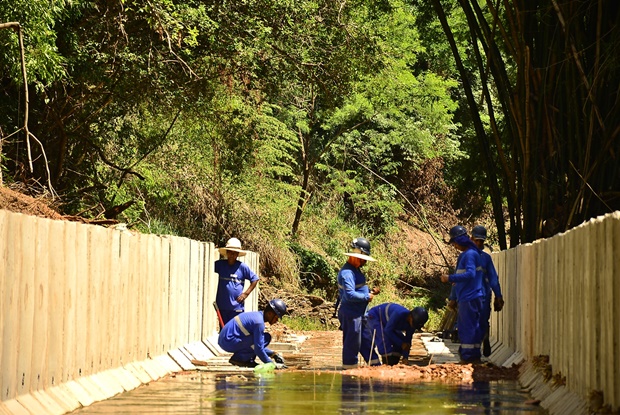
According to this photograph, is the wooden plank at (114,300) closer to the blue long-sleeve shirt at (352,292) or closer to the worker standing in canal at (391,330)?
the blue long-sleeve shirt at (352,292)

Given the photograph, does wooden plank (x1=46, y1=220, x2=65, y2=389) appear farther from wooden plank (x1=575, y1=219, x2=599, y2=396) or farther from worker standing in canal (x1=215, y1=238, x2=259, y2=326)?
worker standing in canal (x1=215, y1=238, x2=259, y2=326)

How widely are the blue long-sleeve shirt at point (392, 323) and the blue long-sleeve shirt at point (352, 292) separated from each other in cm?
37

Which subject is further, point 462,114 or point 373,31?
point 462,114

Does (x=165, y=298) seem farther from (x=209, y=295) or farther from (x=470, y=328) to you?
(x=470, y=328)

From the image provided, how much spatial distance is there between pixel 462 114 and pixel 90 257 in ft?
126

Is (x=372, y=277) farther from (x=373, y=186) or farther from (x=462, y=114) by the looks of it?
(x=462, y=114)

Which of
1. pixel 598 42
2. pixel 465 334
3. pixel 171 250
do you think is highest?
pixel 598 42

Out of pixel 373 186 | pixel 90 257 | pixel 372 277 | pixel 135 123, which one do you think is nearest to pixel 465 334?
pixel 90 257

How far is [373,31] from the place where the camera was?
82.2ft

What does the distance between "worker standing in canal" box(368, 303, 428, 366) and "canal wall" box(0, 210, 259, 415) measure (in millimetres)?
2615

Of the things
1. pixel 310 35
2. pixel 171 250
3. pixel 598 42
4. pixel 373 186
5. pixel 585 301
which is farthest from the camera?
pixel 373 186

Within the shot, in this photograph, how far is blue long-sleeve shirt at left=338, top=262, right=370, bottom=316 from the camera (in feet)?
51.4

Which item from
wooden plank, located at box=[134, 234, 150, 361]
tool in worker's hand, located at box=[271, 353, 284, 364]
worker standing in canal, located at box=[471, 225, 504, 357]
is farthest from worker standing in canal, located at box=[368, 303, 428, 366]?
wooden plank, located at box=[134, 234, 150, 361]

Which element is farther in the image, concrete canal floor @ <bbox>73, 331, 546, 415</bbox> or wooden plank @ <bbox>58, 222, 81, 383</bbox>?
concrete canal floor @ <bbox>73, 331, 546, 415</bbox>
